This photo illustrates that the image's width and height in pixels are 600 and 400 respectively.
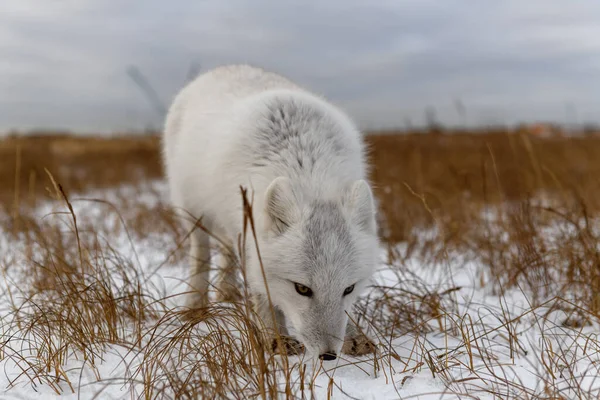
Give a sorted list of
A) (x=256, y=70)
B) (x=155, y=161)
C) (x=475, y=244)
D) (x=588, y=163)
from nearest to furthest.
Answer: (x=256, y=70)
(x=475, y=244)
(x=588, y=163)
(x=155, y=161)

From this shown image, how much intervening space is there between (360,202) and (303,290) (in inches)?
22.3

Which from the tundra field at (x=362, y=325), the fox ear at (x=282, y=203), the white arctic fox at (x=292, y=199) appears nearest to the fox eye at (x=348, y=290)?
the white arctic fox at (x=292, y=199)

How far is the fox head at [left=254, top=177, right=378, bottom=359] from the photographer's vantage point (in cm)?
249

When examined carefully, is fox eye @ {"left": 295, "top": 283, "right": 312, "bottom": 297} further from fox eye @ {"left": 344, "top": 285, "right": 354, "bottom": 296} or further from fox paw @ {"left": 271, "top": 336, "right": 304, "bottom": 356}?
fox paw @ {"left": 271, "top": 336, "right": 304, "bottom": 356}

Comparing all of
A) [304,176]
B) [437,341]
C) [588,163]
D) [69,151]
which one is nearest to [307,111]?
[304,176]

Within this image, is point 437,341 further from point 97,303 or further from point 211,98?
point 211,98

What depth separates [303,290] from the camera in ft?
8.46

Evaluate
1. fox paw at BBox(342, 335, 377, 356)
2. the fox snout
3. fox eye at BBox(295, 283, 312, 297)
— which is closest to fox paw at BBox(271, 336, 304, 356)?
fox paw at BBox(342, 335, 377, 356)

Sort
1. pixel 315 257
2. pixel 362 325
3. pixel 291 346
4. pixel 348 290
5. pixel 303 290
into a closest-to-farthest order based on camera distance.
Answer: pixel 315 257 → pixel 303 290 → pixel 348 290 → pixel 291 346 → pixel 362 325

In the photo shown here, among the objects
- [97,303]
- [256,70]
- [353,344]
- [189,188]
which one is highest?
[256,70]

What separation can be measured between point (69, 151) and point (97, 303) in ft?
60.9

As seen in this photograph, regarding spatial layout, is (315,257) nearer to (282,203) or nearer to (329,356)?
(282,203)

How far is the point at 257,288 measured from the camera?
297 cm

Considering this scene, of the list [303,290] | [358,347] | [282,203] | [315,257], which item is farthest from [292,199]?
[358,347]
